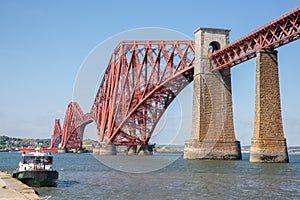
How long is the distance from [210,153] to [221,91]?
323 inches

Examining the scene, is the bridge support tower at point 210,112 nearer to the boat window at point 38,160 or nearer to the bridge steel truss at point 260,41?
the bridge steel truss at point 260,41

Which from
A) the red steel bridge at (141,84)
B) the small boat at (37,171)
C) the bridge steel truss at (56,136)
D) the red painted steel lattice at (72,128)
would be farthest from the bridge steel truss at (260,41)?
the bridge steel truss at (56,136)

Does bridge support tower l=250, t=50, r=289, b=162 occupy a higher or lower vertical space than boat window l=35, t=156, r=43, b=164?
higher

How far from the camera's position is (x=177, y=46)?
243 ft

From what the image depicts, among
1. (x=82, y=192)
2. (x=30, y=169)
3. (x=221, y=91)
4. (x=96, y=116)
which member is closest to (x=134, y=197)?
(x=82, y=192)

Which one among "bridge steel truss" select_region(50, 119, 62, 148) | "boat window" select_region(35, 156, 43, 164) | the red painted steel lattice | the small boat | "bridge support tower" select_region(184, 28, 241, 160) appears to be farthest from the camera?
"bridge steel truss" select_region(50, 119, 62, 148)

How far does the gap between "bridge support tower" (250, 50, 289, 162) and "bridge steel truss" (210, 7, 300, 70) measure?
293 cm

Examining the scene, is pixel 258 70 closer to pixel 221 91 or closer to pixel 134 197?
pixel 221 91

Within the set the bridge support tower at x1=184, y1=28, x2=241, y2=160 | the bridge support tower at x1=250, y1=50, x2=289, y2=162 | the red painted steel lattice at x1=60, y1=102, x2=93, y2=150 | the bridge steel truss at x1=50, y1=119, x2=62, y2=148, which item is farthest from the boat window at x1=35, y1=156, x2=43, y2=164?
the bridge steel truss at x1=50, y1=119, x2=62, y2=148

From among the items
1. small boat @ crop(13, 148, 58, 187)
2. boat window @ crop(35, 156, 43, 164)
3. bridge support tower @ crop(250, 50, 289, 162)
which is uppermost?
bridge support tower @ crop(250, 50, 289, 162)

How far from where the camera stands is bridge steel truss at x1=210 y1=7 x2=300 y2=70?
46.3 m

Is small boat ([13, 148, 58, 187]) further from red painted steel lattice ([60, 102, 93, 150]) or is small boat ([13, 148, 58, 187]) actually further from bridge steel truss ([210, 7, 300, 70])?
red painted steel lattice ([60, 102, 93, 150])

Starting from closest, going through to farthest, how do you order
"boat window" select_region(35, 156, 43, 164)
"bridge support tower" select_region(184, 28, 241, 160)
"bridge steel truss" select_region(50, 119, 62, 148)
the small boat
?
the small boat → "boat window" select_region(35, 156, 43, 164) → "bridge support tower" select_region(184, 28, 241, 160) → "bridge steel truss" select_region(50, 119, 62, 148)

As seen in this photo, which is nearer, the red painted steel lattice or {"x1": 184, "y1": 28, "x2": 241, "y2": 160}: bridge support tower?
{"x1": 184, "y1": 28, "x2": 241, "y2": 160}: bridge support tower
